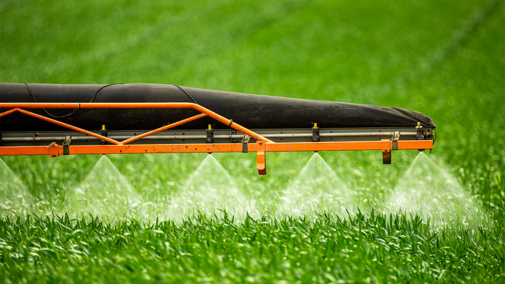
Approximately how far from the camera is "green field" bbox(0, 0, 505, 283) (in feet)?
16.9

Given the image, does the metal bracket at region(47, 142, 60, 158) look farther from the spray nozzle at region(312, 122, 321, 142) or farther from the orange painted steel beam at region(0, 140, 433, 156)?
the spray nozzle at region(312, 122, 321, 142)

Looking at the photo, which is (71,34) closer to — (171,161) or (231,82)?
(231,82)

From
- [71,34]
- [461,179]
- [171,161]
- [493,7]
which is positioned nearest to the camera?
[461,179]

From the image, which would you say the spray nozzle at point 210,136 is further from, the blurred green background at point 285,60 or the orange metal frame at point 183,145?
the blurred green background at point 285,60

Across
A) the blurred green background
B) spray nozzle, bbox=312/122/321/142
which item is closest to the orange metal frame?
spray nozzle, bbox=312/122/321/142

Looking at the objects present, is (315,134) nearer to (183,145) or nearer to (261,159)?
(261,159)

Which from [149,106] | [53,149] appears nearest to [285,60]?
[149,106]

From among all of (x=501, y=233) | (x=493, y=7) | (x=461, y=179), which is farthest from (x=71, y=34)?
(x=493, y=7)

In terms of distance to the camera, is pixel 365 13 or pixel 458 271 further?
pixel 365 13

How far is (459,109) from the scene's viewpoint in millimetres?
14812

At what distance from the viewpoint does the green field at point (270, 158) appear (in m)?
5.14

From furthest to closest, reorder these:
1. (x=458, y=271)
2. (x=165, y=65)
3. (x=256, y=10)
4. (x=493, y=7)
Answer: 1. (x=256, y=10)
2. (x=493, y=7)
3. (x=165, y=65)
4. (x=458, y=271)

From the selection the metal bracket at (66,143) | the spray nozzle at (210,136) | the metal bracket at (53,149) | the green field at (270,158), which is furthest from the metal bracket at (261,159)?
the metal bracket at (53,149)

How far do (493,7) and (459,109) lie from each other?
14250 millimetres
